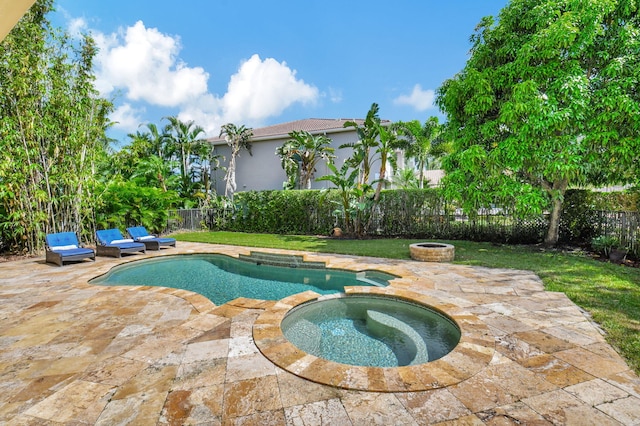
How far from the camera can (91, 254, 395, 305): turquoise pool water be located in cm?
656

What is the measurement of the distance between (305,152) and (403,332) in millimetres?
15885

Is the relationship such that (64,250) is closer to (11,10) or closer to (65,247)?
(65,247)

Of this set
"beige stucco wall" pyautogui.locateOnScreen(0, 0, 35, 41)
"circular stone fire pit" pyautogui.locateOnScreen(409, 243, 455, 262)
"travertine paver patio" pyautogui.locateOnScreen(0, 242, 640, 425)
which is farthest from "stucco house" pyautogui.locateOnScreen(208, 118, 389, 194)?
"beige stucco wall" pyautogui.locateOnScreen(0, 0, 35, 41)

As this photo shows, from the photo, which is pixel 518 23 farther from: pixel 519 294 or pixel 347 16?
pixel 519 294

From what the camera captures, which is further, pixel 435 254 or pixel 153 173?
pixel 153 173

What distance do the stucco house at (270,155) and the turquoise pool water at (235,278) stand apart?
12457 millimetres

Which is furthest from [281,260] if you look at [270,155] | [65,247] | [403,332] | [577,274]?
[270,155]

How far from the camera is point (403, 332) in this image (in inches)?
176

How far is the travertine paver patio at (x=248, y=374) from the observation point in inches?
96.9

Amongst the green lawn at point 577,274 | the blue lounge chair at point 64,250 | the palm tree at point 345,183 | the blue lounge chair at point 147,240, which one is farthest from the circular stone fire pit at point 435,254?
the blue lounge chair at point 64,250

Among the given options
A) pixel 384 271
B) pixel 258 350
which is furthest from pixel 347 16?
pixel 258 350

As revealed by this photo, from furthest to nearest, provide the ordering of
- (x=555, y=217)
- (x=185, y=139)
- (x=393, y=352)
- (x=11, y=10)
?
(x=185, y=139) < (x=555, y=217) < (x=393, y=352) < (x=11, y=10)

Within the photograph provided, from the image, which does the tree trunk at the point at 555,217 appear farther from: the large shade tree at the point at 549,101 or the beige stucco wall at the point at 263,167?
the beige stucco wall at the point at 263,167

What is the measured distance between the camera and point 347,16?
11484mm
